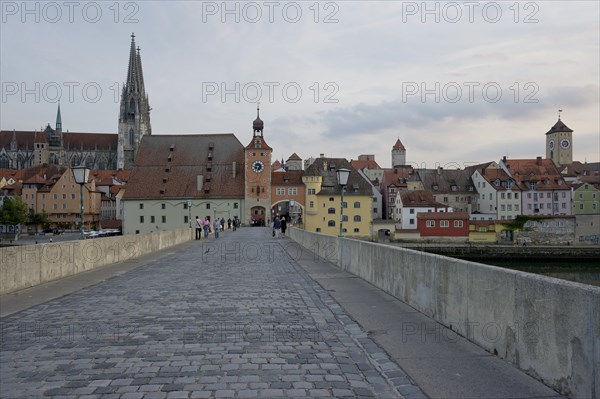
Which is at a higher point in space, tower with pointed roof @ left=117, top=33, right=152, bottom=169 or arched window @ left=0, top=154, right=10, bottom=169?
tower with pointed roof @ left=117, top=33, right=152, bottom=169

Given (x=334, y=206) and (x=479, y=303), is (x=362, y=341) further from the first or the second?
(x=334, y=206)

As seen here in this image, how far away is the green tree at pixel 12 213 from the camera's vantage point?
9456 cm

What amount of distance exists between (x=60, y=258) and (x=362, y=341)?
33.8 feet

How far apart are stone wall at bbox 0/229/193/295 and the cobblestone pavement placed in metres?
1.29

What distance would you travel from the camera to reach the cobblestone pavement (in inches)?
216

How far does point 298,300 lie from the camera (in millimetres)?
11555

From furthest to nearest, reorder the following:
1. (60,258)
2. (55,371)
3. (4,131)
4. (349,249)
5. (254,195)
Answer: (4,131)
(254,195)
(349,249)
(60,258)
(55,371)

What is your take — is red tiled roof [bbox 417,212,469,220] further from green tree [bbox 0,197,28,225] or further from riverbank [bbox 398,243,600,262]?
green tree [bbox 0,197,28,225]

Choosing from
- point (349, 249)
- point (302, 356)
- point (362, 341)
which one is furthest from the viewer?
point (349, 249)

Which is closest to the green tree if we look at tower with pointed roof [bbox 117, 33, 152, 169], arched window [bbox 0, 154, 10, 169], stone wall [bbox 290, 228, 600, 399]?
tower with pointed roof [bbox 117, 33, 152, 169]

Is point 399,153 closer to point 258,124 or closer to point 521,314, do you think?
point 258,124

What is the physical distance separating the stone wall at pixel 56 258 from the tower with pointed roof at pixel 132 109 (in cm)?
14202

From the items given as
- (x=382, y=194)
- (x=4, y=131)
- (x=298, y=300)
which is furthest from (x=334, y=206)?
(x=4, y=131)

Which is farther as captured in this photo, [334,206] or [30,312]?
[334,206]
